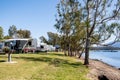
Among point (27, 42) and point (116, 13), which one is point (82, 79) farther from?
point (27, 42)

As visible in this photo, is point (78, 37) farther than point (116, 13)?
Yes

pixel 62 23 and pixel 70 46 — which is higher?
pixel 62 23

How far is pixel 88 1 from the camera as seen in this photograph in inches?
995

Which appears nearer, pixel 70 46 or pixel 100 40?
pixel 100 40

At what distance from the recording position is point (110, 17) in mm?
25688

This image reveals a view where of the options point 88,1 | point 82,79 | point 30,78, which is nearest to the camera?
point 30,78

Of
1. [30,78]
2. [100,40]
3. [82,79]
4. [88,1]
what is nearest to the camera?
[30,78]

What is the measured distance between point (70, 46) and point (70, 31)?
464cm

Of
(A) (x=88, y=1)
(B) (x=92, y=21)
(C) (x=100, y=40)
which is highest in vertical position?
(A) (x=88, y=1)

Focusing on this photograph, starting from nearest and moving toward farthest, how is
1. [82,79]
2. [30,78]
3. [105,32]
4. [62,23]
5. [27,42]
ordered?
[30,78] → [82,79] → [105,32] → [62,23] → [27,42]

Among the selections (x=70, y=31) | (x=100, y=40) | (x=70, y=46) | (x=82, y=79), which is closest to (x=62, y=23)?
(x=70, y=31)

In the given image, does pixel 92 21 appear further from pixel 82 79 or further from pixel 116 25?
pixel 82 79

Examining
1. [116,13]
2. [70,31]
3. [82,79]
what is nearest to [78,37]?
[70,31]

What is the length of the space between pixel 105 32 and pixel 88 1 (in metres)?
4.54
